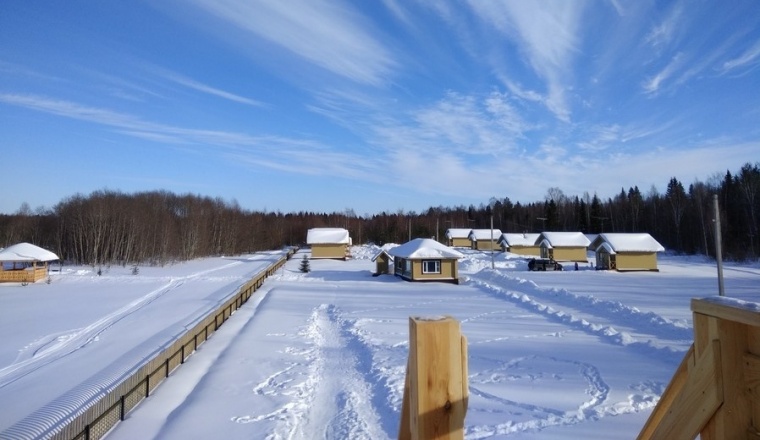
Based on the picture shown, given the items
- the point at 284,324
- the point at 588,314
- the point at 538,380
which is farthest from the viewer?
the point at 588,314

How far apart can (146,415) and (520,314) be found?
49.5ft

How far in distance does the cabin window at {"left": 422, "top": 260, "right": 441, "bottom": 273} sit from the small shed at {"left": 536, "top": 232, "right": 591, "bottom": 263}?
21.9 meters

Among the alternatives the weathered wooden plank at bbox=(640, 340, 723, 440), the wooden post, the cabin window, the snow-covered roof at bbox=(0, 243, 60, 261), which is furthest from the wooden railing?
the snow-covered roof at bbox=(0, 243, 60, 261)

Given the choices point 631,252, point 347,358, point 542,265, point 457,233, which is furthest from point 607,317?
point 457,233

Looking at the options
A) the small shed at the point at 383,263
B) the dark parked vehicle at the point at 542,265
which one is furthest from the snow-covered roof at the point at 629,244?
the small shed at the point at 383,263

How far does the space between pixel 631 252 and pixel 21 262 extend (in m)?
55.1

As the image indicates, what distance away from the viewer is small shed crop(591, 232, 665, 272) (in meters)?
39.5

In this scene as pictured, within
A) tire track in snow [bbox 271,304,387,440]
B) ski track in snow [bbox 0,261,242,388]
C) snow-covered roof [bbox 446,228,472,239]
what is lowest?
ski track in snow [bbox 0,261,242,388]

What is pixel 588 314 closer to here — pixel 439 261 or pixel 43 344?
pixel 439 261

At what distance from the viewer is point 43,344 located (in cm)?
1659

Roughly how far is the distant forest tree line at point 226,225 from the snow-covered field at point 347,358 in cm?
2018

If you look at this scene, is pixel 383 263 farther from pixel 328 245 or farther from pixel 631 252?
pixel 631 252

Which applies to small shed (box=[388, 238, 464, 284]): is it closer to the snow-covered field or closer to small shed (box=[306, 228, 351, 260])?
the snow-covered field

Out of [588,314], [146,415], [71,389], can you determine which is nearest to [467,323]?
[588,314]
